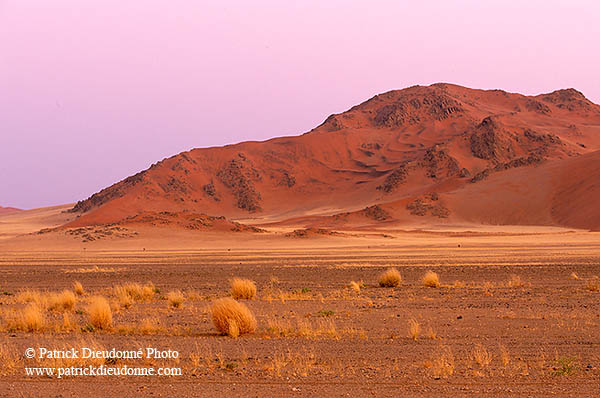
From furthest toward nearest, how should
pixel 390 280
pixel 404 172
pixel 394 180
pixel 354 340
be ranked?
pixel 404 172 < pixel 394 180 < pixel 390 280 < pixel 354 340

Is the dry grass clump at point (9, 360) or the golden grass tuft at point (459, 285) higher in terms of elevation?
the dry grass clump at point (9, 360)

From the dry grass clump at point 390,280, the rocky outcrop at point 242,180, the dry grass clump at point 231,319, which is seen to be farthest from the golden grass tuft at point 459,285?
the rocky outcrop at point 242,180

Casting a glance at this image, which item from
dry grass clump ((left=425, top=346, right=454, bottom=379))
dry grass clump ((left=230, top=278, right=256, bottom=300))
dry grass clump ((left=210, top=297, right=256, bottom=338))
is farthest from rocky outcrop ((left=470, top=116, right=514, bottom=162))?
dry grass clump ((left=425, top=346, right=454, bottom=379))

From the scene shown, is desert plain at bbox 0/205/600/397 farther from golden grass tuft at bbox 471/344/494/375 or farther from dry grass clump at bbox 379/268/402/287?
dry grass clump at bbox 379/268/402/287

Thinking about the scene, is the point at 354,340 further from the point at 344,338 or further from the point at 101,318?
the point at 101,318

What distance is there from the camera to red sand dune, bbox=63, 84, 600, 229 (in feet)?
359

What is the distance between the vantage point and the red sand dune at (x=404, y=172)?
359ft

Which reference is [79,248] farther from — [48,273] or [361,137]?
[361,137]

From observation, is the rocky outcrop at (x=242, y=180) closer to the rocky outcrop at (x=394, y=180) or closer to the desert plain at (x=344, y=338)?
the rocky outcrop at (x=394, y=180)

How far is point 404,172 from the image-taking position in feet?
451

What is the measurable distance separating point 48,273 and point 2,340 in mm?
22857

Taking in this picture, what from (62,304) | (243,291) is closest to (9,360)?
(62,304)

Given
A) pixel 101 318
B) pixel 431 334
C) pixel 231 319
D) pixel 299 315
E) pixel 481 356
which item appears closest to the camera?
pixel 481 356

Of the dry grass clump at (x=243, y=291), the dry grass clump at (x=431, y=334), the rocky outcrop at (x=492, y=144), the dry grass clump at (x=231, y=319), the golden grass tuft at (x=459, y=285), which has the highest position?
the rocky outcrop at (x=492, y=144)
